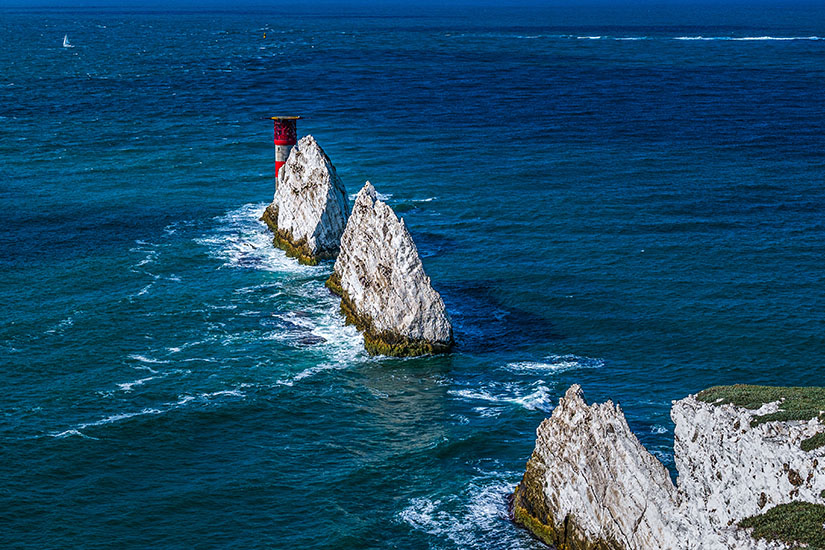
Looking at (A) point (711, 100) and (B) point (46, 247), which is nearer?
(B) point (46, 247)

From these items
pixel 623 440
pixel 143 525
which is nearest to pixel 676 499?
pixel 623 440

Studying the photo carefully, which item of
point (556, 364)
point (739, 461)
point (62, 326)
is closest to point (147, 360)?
point (62, 326)

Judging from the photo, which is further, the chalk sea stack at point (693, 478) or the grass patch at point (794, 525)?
the chalk sea stack at point (693, 478)

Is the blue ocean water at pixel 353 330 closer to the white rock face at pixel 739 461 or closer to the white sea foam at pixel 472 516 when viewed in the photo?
the white sea foam at pixel 472 516

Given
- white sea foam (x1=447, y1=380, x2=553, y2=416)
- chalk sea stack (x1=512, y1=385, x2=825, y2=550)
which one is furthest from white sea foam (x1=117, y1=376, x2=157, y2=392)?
chalk sea stack (x1=512, y1=385, x2=825, y2=550)

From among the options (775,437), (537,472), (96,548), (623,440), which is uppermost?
(775,437)

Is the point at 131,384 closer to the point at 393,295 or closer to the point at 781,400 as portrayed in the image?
the point at 393,295

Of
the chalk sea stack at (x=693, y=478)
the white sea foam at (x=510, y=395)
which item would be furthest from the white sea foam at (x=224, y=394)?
the chalk sea stack at (x=693, y=478)

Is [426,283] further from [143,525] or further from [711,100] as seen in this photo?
[711,100]
